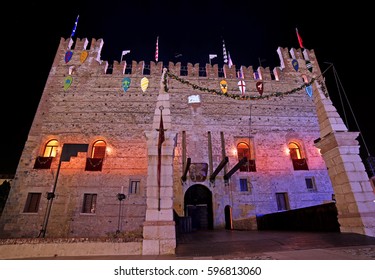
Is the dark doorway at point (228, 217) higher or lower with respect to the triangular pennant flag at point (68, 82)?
lower

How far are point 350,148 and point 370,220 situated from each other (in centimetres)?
159

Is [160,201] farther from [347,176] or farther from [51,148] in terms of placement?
[51,148]

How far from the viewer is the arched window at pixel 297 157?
512 inches

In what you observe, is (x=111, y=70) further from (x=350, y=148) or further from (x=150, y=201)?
(x=350, y=148)

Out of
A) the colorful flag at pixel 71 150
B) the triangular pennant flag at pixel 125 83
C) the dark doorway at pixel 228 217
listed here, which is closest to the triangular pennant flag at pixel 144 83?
the triangular pennant flag at pixel 125 83

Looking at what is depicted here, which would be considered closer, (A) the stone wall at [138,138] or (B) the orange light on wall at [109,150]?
(A) the stone wall at [138,138]

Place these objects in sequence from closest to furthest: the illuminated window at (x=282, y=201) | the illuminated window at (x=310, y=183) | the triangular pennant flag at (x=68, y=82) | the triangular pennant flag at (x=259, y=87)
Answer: the illuminated window at (x=282, y=201) → the illuminated window at (x=310, y=183) → the triangular pennant flag at (x=68, y=82) → the triangular pennant flag at (x=259, y=87)

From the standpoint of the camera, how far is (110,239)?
3.34 metres

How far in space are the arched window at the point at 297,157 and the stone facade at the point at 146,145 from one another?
0.90 feet

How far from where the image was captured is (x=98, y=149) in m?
13.0

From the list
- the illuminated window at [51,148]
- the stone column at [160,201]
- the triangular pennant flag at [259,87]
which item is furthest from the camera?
the triangular pennant flag at [259,87]

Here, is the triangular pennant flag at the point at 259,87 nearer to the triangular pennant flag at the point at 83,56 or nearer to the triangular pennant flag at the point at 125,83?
the triangular pennant flag at the point at 125,83

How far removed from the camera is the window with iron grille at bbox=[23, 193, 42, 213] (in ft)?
36.2

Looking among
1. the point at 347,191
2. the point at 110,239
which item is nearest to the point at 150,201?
the point at 110,239
